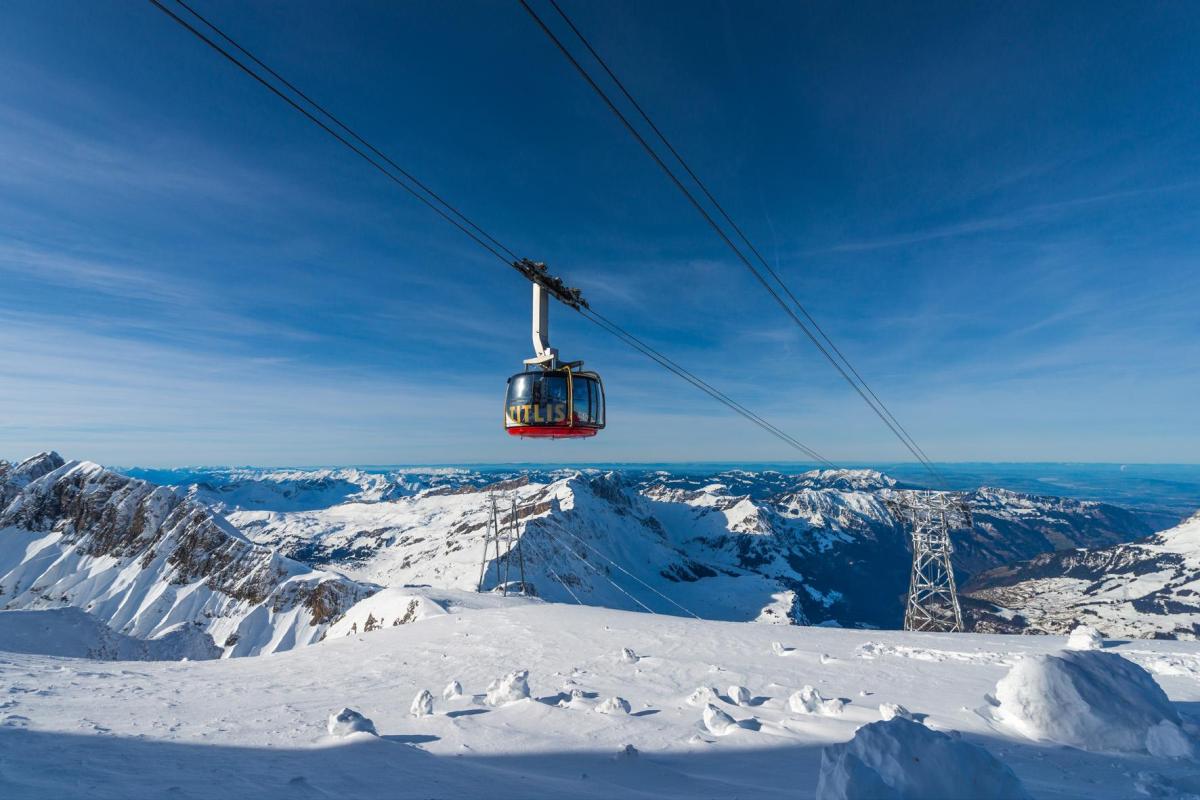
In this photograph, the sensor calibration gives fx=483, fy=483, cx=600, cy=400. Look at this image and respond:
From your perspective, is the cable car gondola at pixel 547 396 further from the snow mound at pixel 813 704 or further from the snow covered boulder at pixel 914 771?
the snow covered boulder at pixel 914 771

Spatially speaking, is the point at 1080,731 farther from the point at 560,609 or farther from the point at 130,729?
the point at 560,609

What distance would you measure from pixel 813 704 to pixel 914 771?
5.21 m

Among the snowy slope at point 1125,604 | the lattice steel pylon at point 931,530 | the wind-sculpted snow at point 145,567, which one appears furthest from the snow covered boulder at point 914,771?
the snowy slope at point 1125,604

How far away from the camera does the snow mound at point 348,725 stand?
26.0ft

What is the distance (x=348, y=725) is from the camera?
8000 mm

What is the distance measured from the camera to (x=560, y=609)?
867 inches

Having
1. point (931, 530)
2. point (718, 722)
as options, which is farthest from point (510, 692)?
point (931, 530)

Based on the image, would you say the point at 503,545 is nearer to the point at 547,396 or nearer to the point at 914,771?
the point at 547,396

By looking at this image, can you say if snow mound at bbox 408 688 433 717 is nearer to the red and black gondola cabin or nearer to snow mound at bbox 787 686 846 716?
snow mound at bbox 787 686 846 716

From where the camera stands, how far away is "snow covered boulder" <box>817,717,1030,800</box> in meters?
4.77

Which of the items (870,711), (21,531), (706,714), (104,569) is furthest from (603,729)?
(21,531)

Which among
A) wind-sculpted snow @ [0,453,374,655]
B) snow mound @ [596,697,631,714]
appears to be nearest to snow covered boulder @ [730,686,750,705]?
snow mound @ [596,697,631,714]

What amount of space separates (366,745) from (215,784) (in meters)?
2.01

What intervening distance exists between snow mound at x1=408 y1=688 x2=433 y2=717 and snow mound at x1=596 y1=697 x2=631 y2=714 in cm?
348
